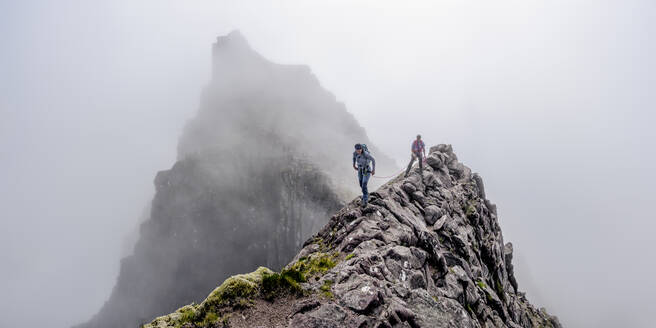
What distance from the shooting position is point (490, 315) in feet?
69.6

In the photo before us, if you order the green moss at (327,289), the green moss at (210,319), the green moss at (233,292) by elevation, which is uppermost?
the green moss at (327,289)

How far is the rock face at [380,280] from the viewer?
37.8ft

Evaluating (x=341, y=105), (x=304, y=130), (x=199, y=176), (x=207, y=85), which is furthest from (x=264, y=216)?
(x=207, y=85)

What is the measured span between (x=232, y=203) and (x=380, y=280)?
99019 millimetres

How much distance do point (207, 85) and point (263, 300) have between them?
17329cm

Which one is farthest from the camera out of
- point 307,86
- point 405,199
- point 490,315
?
point 307,86

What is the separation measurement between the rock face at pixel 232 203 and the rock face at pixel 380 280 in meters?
59.9

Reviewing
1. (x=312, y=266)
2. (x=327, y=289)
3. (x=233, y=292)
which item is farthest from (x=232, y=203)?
(x=327, y=289)

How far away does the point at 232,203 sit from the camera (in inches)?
4112

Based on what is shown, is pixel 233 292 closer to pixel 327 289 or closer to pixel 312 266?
pixel 327 289

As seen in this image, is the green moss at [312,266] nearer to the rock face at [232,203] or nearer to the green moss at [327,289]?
the green moss at [327,289]

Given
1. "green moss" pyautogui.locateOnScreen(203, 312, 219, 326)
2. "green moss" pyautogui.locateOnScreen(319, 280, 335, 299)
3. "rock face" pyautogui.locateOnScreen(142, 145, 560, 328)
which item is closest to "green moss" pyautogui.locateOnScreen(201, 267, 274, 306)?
"rock face" pyautogui.locateOnScreen(142, 145, 560, 328)

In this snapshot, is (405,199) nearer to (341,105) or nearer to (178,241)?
(178,241)

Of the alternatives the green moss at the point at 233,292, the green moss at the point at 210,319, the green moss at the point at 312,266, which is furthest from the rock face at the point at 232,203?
the green moss at the point at 210,319
